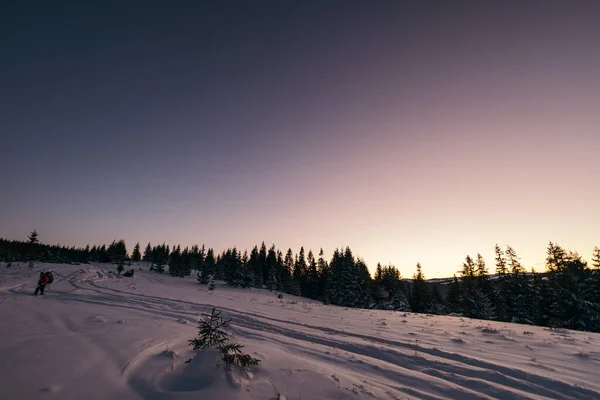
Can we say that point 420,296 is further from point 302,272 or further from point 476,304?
point 302,272

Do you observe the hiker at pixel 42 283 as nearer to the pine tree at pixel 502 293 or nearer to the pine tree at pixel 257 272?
the pine tree at pixel 257 272

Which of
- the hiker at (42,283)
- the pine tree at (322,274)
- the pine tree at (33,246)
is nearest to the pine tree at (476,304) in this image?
the pine tree at (322,274)

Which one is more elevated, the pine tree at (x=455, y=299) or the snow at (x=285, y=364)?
the snow at (x=285, y=364)

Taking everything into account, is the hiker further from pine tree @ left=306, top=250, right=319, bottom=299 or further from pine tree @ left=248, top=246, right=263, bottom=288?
pine tree @ left=306, top=250, right=319, bottom=299

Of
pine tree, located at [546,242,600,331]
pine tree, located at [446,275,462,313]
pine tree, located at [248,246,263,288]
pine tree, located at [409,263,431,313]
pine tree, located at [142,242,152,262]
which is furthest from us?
pine tree, located at [142,242,152,262]

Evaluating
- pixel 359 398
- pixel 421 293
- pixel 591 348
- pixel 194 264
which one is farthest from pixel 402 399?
pixel 194 264

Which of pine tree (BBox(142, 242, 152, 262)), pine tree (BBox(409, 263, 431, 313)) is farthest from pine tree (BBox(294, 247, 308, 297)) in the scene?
pine tree (BBox(142, 242, 152, 262))

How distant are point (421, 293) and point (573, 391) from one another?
58.5 meters

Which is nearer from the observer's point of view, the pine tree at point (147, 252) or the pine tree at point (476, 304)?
the pine tree at point (476, 304)

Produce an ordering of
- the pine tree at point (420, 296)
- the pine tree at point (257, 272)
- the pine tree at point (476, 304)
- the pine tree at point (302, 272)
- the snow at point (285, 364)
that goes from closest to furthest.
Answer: the snow at point (285, 364)
the pine tree at point (476, 304)
the pine tree at point (420, 296)
the pine tree at point (257, 272)
the pine tree at point (302, 272)

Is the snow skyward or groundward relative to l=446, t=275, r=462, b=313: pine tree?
skyward

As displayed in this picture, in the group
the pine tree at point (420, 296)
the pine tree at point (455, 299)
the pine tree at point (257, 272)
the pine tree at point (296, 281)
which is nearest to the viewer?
the pine tree at point (455, 299)

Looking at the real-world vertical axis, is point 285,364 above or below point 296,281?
above

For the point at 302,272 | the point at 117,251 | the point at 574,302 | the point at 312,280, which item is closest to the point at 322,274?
the point at 312,280
